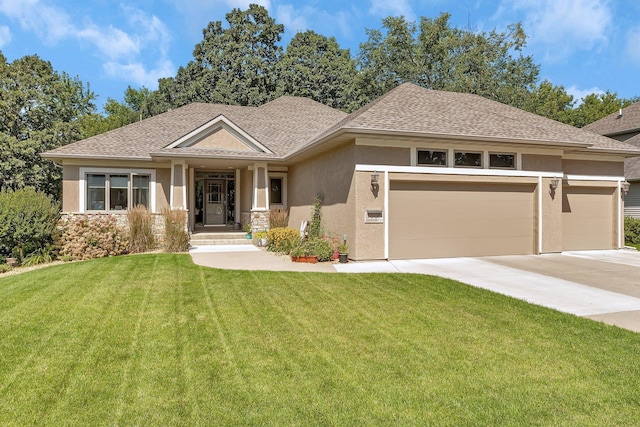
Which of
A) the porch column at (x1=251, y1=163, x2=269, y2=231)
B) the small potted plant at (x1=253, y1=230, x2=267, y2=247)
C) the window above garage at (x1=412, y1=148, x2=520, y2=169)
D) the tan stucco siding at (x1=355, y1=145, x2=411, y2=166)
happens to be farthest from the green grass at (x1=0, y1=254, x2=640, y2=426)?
the porch column at (x1=251, y1=163, x2=269, y2=231)

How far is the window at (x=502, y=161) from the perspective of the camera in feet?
38.4

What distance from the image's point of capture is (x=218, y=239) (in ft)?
49.2

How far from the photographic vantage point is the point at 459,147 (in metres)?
11.4

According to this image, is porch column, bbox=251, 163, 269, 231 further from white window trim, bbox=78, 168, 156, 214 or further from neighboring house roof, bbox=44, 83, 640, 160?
white window trim, bbox=78, 168, 156, 214

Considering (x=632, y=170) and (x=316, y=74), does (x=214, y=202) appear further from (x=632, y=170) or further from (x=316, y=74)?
(x=632, y=170)

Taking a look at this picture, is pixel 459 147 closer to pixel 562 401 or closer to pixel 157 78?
pixel 562 401

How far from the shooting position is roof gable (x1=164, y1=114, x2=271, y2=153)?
593 inches

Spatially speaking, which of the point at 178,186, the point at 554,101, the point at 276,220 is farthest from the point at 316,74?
the point at 554,101

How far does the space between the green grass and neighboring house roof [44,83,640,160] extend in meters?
5.47

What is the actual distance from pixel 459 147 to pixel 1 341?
35.7 ft

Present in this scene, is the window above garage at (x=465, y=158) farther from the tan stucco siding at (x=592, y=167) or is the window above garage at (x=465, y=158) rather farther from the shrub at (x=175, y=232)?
the shrub at (x=175, y=232)

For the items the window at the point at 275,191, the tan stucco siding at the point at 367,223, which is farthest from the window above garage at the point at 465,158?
the window at the point at 275,191

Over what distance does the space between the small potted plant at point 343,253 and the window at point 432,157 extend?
3.15 metres

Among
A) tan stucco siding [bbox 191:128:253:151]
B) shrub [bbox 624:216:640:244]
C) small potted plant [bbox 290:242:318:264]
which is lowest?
small potted plant [bbox 290:242:318:264]
